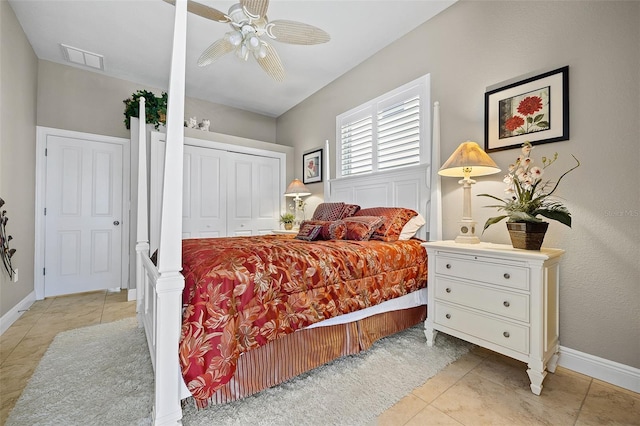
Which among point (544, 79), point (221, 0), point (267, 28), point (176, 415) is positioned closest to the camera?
point (176, 415)

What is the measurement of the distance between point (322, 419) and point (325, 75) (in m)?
3.73

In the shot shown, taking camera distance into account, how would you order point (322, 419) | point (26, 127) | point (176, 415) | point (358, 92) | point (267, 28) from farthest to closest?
point (358, 92)
point (26, 127)
point (267, 28)
point (322, 419)
point (176, 415)

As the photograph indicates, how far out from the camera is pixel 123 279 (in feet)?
12.5

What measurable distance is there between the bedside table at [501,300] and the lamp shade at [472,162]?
586mm

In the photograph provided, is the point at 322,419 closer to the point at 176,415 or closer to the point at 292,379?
the point at 292,379

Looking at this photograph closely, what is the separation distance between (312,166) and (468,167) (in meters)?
2.59

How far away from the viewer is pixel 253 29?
6.77 feet

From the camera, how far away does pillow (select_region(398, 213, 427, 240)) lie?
2.51 m

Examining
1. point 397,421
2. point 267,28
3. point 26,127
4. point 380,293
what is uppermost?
point 267,28

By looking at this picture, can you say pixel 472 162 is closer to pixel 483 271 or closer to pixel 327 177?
pixel 483 271

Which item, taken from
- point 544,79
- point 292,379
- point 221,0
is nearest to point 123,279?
point 292,379

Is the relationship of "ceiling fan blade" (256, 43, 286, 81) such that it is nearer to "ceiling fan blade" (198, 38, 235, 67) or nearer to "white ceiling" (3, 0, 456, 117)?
"ceiling fan blade" (198, 38, 235, 67)

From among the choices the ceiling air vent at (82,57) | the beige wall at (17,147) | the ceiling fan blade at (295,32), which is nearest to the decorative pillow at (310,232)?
the ceiling fan blade at (295,32)

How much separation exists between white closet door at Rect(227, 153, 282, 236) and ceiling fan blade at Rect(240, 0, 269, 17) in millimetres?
2479
